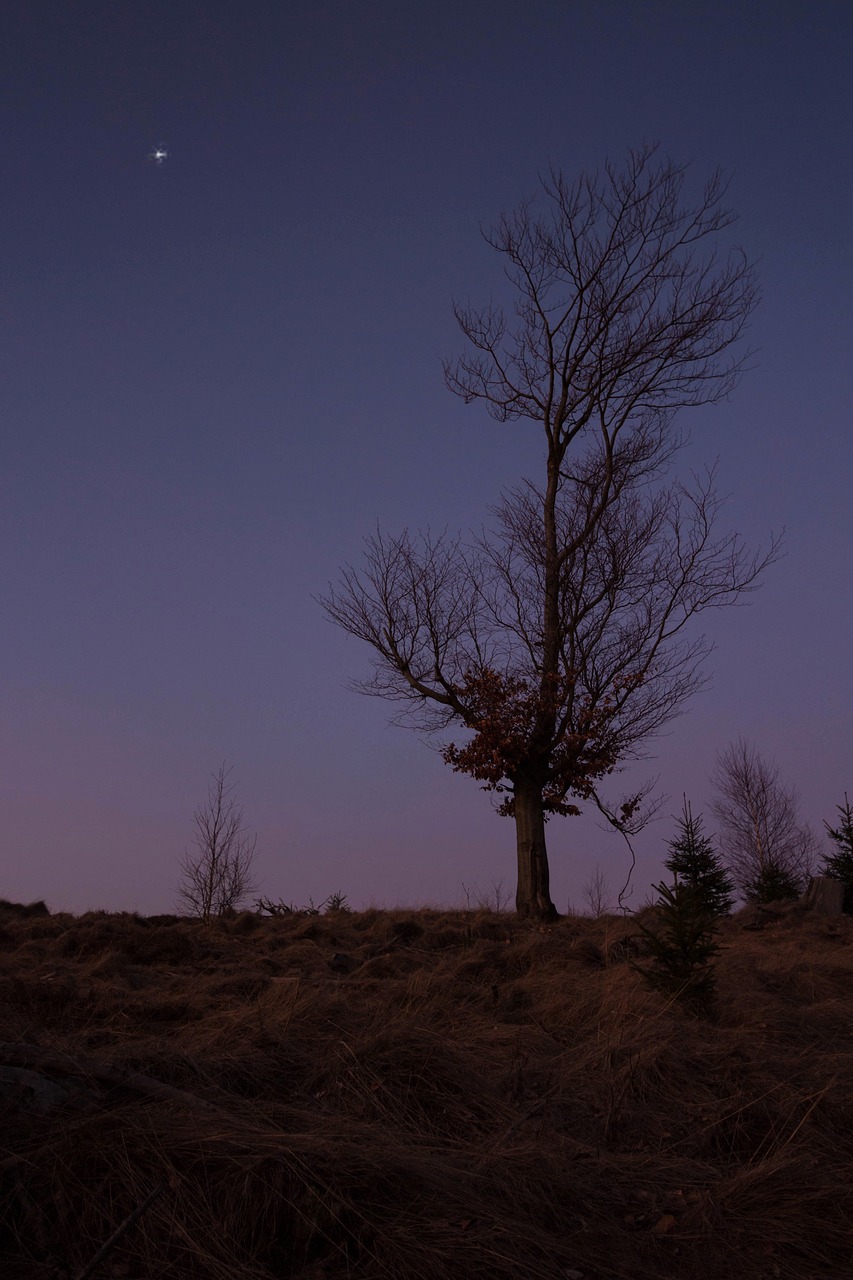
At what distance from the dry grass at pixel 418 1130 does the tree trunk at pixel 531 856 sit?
26.1 feet

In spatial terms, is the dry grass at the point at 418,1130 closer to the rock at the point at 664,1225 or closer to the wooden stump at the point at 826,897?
the rock at the point at 664,1225

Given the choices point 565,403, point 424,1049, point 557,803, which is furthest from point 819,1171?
point 565,403

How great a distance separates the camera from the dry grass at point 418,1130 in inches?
128

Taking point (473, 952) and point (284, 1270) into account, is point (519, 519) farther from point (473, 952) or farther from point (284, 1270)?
point (284, 1270)

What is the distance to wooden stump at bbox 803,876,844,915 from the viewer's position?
18297mm

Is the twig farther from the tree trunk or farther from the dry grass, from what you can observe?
the tree trunk

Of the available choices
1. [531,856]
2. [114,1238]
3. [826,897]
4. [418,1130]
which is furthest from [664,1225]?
[826,897]

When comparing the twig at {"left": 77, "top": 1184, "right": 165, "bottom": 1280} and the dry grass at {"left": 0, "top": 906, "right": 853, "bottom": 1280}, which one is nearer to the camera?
the twig at {"left": 77, "top": 1184, "right": 165, "bottom": 1280}

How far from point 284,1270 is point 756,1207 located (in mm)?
2070

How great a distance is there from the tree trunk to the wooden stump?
6162 millimetres

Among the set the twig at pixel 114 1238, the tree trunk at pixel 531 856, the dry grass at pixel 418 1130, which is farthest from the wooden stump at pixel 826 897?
the twig at pixel 114 1238

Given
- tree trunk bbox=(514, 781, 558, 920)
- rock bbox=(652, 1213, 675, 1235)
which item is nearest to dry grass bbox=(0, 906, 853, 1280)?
rock bbox=(652, 1213, 675, 1235)

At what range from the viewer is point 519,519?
18859mm

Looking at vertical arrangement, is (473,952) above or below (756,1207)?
above
